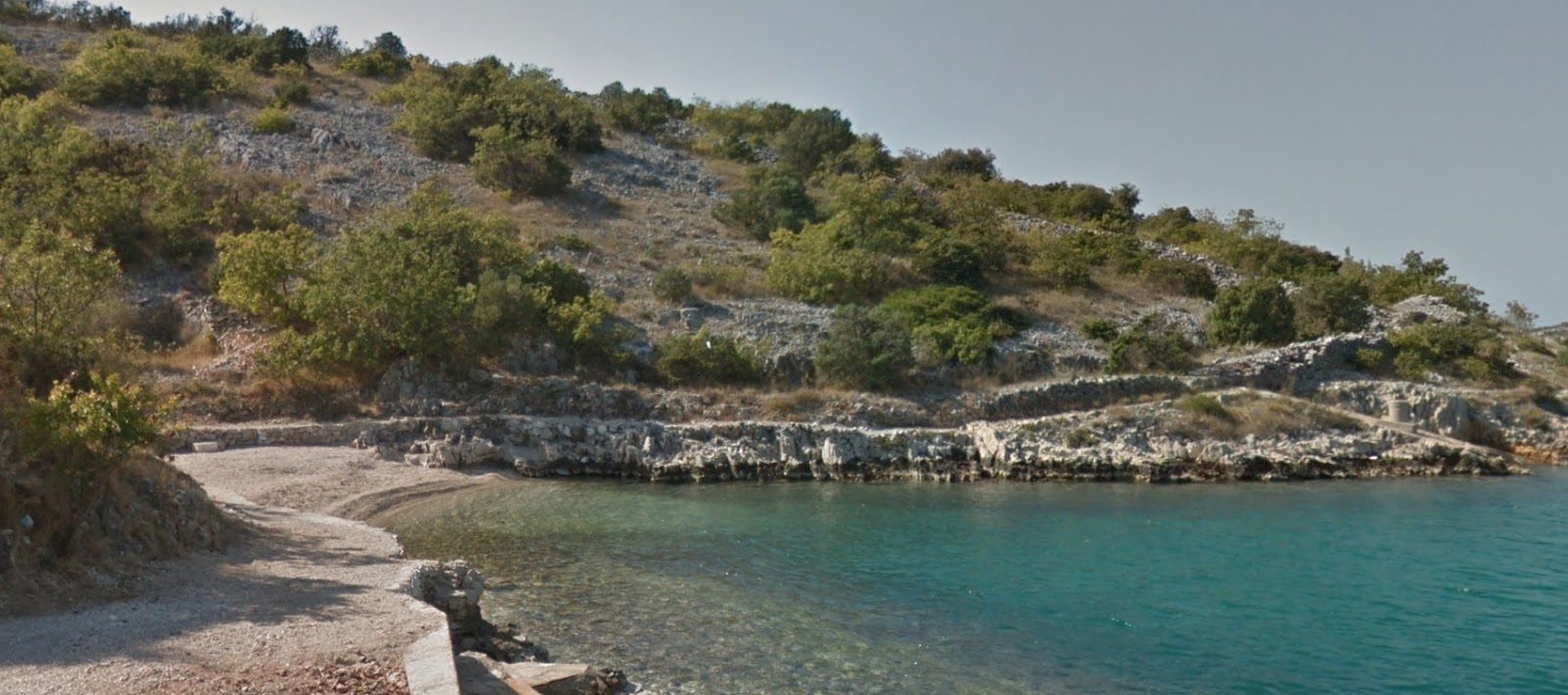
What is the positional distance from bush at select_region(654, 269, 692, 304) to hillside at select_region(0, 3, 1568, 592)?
0.25 ft

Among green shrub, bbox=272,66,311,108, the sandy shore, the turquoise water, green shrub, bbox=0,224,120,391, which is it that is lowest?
the turquoise water

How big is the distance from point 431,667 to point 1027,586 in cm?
957

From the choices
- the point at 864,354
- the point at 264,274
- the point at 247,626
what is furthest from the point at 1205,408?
the point at 264,274

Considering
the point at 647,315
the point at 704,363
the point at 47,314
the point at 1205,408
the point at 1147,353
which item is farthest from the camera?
the point at 647,315

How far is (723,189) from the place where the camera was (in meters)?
48.6

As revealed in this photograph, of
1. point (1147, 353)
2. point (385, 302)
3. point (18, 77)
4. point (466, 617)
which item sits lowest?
point (466, 617)

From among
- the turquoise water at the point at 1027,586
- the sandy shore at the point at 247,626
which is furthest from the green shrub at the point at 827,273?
the sandy shore at the point at 247,626

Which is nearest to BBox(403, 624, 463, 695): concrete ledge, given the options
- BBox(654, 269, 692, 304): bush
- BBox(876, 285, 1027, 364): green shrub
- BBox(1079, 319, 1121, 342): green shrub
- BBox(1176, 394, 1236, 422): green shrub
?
BBox(876, 285, 1027, 364): green shrub

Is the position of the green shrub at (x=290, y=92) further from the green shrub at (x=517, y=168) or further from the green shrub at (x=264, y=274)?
the green shrub at (x=264, y=274)

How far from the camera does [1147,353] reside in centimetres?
3189

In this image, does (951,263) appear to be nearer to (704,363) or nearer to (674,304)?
(674,304)

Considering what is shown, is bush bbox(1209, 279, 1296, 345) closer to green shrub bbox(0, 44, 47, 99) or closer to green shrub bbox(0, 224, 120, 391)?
green shrub bbox(0, 224, 120, 391)

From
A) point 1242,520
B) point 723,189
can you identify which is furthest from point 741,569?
point 723,189

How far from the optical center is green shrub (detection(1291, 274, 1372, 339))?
119ft
